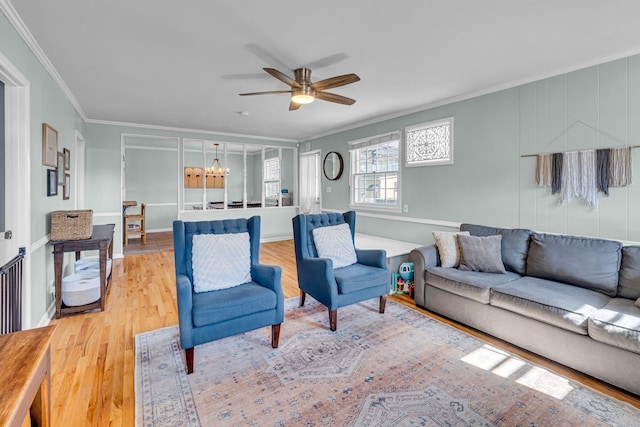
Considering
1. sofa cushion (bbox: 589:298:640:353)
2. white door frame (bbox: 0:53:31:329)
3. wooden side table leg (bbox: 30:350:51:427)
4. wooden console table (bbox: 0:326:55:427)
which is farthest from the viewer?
white door frame (bbox: 0:53:31:329)

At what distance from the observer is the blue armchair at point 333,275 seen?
2.77m

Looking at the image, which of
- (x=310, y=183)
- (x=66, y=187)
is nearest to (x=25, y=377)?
(x=66, y=187)

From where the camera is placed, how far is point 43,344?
1.21 metres

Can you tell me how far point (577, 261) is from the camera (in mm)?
2643

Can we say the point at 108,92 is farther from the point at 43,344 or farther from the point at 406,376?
the point at 406,376

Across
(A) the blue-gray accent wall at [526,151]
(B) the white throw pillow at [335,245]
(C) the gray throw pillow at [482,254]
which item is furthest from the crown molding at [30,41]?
(A) the blue-gray accent wall at [526,151]

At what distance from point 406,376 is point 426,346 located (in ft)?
1.58

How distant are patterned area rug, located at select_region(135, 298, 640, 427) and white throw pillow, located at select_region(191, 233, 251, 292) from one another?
0.53 metres

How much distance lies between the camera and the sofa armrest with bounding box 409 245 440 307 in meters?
3.25

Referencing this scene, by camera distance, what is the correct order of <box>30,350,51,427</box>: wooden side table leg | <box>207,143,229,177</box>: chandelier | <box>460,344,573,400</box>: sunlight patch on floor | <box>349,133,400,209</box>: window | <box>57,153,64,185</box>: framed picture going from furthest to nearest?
1. <box>207,143,229,177</box>: chandelier
2. <box>349,133,400,209</box>: window
3. <box>57,153,64,185</box>: framed picture
4. <box>460,344,573,400</box>: sunlight patch on floor
5. <box>30,350,51,427</box>: wooden side table leg

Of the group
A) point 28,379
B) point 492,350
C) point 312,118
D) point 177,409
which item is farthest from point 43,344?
point 312,118

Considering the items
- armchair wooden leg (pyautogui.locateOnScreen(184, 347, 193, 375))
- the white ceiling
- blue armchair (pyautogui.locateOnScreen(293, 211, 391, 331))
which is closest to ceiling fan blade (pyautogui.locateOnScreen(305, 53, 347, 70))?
the white ceiling

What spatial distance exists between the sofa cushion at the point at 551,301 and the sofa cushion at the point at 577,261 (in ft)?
0.24

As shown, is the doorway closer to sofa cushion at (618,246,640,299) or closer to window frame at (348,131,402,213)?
window frame at (348,131,402,213)
